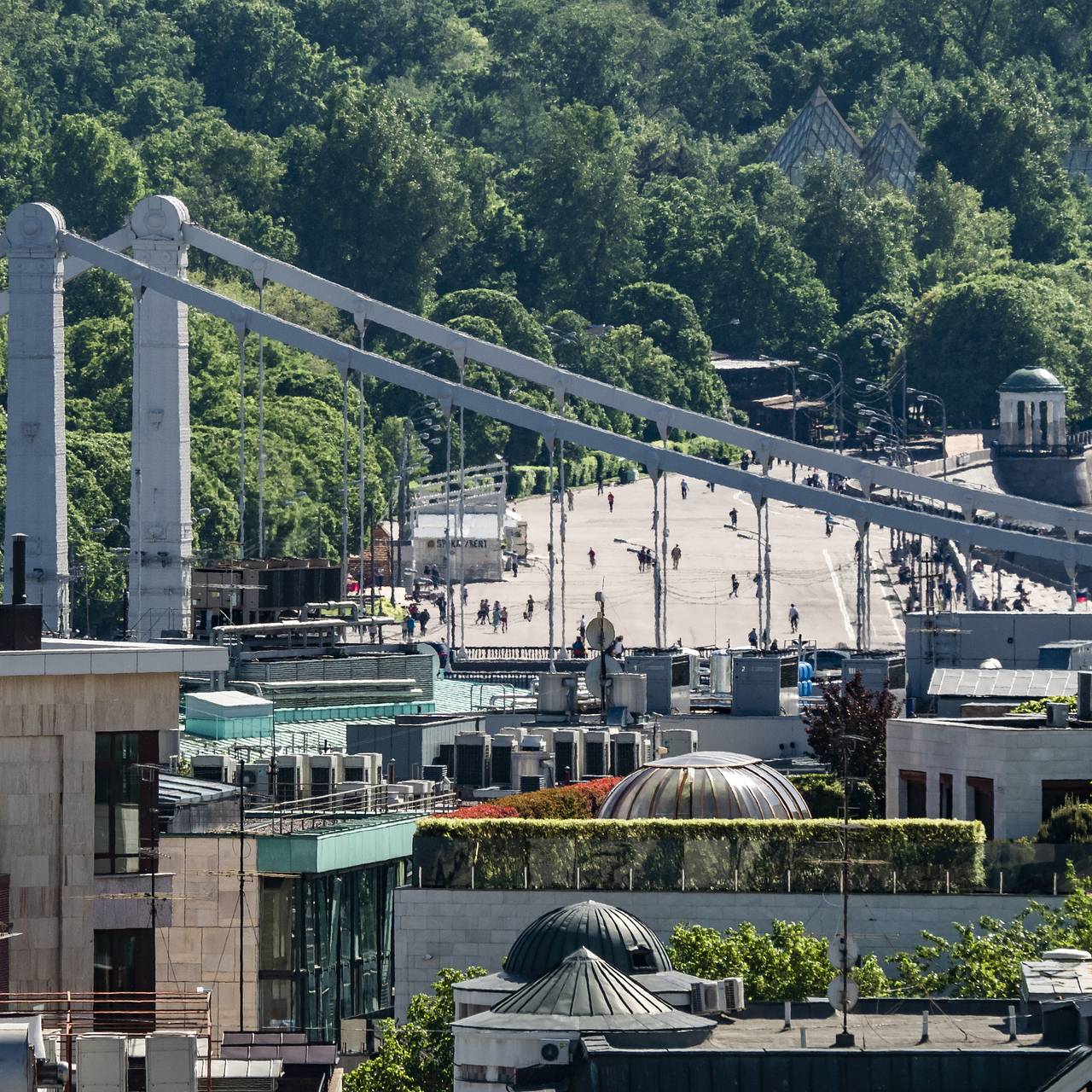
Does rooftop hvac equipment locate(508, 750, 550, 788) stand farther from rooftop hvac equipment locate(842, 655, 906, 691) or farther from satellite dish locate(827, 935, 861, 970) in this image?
satellite dish locate(827, 935, 861, 970)

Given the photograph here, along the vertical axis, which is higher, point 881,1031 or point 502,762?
point 502,762

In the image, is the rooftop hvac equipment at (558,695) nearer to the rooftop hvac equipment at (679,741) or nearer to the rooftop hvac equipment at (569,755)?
the rooftop hvac equipment at (679,741)

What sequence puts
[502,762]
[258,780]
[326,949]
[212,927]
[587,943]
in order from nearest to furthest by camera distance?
1. [587,943]
2. [212,927]
3. [326,949]
4. [258,780]
5. [502,762]

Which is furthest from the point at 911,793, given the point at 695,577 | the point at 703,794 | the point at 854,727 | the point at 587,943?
the point at 695,577

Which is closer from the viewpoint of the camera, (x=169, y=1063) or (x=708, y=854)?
(x=169, y=1063)

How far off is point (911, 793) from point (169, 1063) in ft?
93.2

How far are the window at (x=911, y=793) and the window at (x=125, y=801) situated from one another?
63.8 ft

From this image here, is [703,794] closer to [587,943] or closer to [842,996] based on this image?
[587,943]

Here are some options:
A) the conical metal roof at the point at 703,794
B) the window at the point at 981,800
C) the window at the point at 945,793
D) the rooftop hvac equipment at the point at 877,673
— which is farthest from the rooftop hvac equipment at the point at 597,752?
the window at the point at 981,800

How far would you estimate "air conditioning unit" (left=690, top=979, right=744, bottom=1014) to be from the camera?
41.0 m

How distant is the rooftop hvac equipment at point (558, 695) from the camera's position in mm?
86312

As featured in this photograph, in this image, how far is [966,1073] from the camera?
116 ft

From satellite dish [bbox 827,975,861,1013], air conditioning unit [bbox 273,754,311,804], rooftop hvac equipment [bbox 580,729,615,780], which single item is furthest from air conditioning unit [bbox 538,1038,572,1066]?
rooftop hvac equipment [bbox 580,729,615,780]

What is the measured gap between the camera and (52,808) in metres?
43.5
